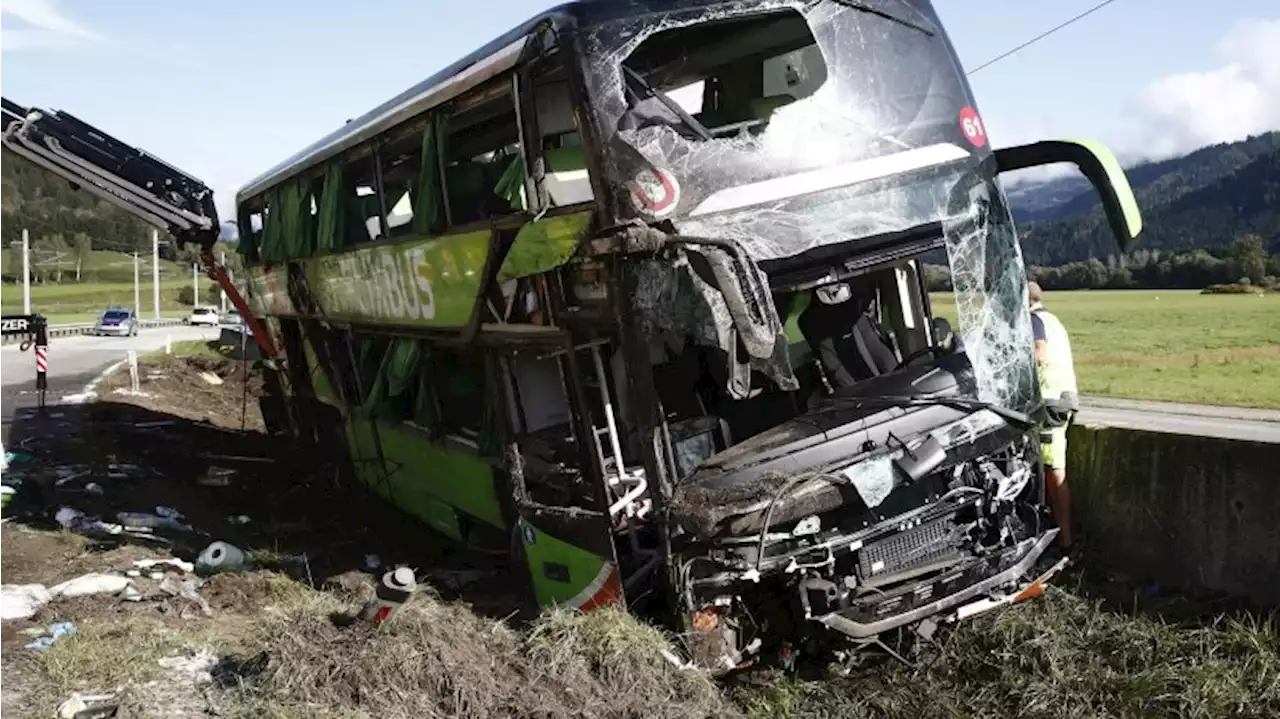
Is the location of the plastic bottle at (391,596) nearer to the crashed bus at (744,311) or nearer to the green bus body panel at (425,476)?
the crashed bus at (744,311)

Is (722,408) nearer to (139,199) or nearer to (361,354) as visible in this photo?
(361,354)

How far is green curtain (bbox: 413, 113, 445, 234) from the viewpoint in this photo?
6.50m

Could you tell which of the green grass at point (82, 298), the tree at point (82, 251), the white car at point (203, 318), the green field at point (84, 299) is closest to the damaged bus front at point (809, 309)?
the white car at point (203, 318)

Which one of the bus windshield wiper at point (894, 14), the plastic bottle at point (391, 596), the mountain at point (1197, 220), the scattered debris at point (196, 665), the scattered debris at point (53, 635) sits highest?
the mountain at point (1197, 220)

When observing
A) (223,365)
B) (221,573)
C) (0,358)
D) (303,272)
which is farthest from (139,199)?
(0,358)

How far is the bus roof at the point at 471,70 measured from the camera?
5.17 m

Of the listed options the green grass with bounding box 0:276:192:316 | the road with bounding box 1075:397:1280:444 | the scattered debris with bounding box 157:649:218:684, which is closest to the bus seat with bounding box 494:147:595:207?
the scattered debris with bounding box 157:649:218:684

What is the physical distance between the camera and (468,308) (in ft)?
20.7

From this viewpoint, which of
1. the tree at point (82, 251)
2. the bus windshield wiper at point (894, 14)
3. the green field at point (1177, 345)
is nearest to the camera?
the bus windshield wiper at point (894, 14)

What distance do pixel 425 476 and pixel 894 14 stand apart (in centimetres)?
480

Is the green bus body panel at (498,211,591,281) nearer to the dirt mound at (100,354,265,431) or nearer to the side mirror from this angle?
the side mirror

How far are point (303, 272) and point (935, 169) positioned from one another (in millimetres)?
6676

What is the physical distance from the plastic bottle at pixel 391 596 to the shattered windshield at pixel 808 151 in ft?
5.85

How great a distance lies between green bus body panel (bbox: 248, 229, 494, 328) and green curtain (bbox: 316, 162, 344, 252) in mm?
129
